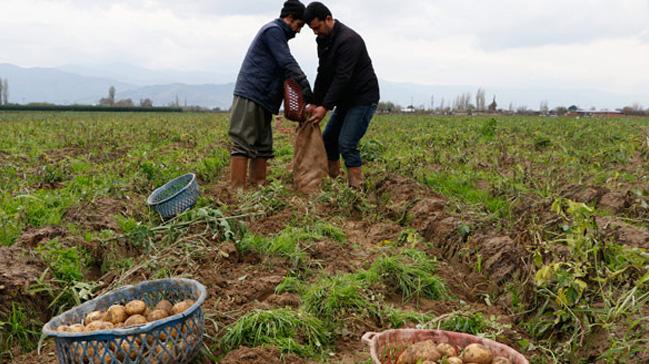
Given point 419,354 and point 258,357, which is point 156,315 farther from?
point 419,354

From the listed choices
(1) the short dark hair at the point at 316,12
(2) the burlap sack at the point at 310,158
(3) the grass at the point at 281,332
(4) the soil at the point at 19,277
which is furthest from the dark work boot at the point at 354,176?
(4) the soil at the point at 19,277

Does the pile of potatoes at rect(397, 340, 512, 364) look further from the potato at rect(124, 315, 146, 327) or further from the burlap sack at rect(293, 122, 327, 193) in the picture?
the burlap sack at rect(293, 122, 327, 193)

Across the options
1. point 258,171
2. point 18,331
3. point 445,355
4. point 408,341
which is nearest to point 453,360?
point 445,355

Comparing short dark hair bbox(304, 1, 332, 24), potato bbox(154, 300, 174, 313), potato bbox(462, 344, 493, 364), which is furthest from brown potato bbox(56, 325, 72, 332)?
short dark hair bbox(304, 1, 332, 24)

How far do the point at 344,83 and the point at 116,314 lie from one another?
13.0ft

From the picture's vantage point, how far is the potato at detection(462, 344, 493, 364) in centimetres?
240

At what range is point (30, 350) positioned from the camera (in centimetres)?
303

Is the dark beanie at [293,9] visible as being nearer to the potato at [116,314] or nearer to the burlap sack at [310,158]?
the burlap sack at [310,158]

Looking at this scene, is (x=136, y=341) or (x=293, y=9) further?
(x=293, y=9)

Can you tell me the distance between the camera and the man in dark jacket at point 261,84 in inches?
237

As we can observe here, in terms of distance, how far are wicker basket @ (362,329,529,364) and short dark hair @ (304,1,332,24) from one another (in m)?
4.15

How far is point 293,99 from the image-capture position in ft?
20.2

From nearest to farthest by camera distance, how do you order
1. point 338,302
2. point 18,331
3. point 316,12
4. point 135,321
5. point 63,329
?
point 63,329
point 135,321
point 18,331
point 338,302
point 316,12

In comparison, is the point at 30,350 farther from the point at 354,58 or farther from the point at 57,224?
the point at 354,58
